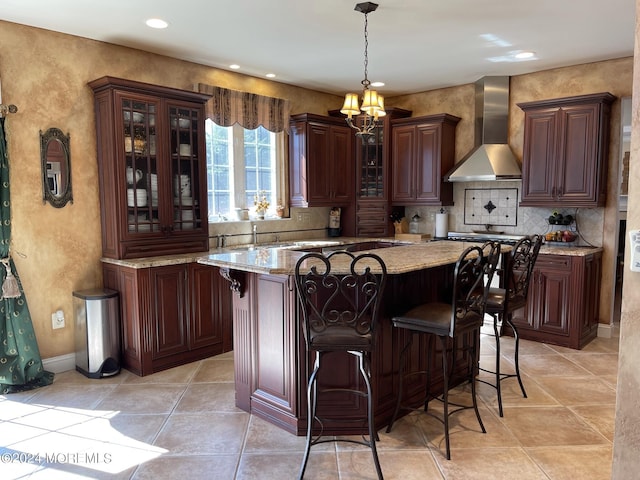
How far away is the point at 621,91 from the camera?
4617 millimetres

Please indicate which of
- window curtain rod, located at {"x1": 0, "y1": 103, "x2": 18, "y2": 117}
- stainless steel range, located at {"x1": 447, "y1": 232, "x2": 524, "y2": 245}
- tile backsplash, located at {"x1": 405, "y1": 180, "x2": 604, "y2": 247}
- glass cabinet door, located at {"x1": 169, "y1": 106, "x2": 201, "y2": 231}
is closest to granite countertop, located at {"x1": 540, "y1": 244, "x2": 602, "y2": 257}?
tile backsplash, located at {"x1": 405, "y1": 180, "x2": 604, "y2": 247}

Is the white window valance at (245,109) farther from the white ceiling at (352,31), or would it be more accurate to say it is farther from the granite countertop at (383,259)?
the granite countertop at (383,259)

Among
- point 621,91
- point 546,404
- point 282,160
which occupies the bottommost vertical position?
point 546,404

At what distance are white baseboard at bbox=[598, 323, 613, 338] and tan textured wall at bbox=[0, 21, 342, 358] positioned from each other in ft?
16.2

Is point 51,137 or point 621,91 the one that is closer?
point 51,137

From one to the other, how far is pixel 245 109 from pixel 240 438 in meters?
3.47

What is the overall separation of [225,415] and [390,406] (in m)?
1.09

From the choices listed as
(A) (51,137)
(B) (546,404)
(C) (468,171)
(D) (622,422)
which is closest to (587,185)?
(C) (468,171)

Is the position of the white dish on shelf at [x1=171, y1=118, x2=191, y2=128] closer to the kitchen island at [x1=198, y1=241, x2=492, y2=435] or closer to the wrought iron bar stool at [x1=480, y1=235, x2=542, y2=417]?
the kitchen island at [x1=198, y1=241, x2=492, y2=435]

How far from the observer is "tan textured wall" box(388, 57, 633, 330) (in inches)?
183

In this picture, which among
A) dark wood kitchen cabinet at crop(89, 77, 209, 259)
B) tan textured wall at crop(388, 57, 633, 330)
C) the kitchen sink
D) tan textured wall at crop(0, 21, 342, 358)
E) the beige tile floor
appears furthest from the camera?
the kitchen sink

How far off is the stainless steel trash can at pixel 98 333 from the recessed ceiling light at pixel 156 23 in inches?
84.3

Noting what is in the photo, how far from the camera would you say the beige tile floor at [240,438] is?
2.51 metres

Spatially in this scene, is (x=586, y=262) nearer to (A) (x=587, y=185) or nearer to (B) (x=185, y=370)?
(A) (x=587, y=185)
